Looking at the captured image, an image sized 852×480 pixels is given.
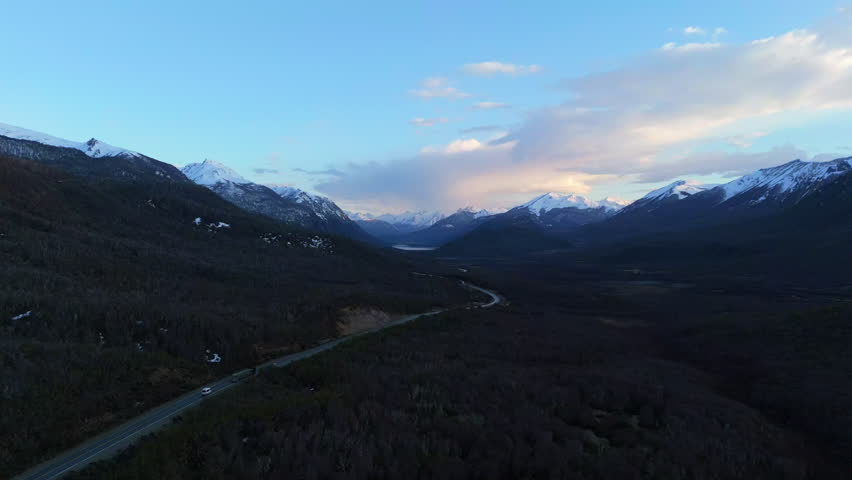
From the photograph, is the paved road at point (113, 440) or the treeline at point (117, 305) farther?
the treeline at point (117, 305)

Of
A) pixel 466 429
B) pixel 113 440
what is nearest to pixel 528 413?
pixel 466 429

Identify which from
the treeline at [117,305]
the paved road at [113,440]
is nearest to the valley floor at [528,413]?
the paved road at [113,440]

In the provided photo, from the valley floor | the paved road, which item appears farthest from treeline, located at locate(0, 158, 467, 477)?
the valley floor

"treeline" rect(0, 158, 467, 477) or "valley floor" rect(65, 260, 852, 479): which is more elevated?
"valley floor" rect(65, 260, 852, 479)

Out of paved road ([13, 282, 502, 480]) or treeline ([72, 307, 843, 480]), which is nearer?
treeline ([72, 307, 843, 480])

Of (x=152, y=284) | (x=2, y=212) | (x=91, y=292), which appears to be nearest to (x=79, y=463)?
(x=91, y=292)

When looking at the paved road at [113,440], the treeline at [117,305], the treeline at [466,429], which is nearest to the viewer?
the treeline at [466,429]

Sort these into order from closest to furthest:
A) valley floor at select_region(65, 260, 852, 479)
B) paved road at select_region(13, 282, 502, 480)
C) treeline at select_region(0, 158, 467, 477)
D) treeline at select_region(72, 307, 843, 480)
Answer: treeline at select_region(72, 307, 843, 480) → valley floor at select_region(65, 260, 852, 479) → paved road at select_region(13, 282, 502, 480) → treeline at select_region(0, 158, 467, 477)

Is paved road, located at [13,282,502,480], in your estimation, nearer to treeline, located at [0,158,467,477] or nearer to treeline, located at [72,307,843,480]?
treeline, located at [0,158,467,477]

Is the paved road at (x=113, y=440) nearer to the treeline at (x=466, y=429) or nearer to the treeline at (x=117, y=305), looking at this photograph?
the treeline at (x=117, y=305)

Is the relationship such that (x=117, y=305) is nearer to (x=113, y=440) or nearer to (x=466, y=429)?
(x=113, y=440)

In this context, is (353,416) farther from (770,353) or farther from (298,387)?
(770,353)
